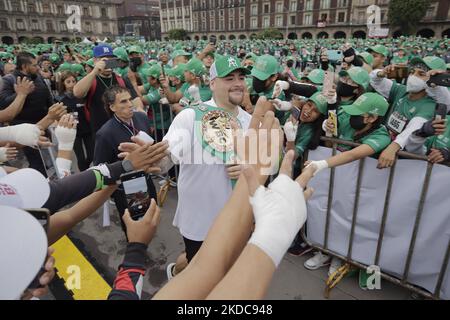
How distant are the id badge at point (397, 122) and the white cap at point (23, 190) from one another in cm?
348

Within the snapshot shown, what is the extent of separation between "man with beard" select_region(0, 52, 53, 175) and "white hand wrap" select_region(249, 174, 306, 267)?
197 inches

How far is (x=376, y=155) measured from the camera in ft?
9.25

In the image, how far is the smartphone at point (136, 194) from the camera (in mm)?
1613

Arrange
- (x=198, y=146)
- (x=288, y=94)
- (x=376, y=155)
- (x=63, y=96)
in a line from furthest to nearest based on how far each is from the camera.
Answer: (x=63, y=96), (x=288, y=94), (x=376, y=155), (x=198, y=146)

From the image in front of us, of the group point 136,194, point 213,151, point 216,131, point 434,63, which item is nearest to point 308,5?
point 434,63

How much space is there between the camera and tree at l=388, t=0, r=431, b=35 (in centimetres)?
4747

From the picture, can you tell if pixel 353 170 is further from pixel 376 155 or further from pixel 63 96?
pixel 63 96

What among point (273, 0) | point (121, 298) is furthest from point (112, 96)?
point (273, 0)

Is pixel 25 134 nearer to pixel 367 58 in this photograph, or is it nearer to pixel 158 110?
pixel 158 110

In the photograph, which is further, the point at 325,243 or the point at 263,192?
the point at 325,243

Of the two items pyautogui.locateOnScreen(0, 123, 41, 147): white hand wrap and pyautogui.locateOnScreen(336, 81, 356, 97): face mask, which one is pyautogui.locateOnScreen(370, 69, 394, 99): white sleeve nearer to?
pyautogui.locateOnScreen(336, 81, 356, 97): face mask

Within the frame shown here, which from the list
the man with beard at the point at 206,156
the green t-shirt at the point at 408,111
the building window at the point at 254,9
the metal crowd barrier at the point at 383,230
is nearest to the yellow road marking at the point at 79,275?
the man with beard at the point at 206,156
